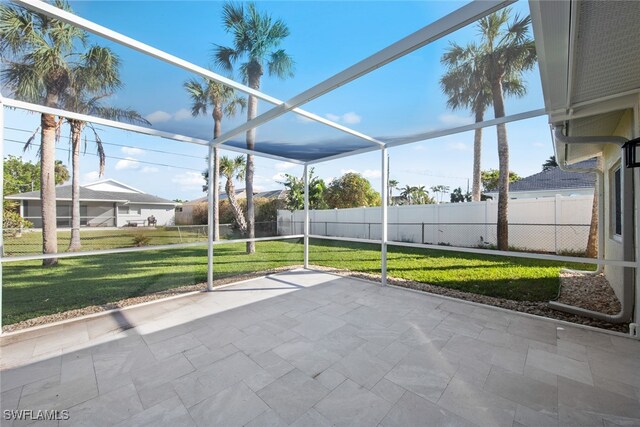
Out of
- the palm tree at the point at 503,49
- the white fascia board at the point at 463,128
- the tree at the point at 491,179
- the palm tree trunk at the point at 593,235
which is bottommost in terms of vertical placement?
the palm tree trunk at the point at 593,235

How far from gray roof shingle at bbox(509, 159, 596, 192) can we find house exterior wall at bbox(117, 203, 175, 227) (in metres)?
11.9

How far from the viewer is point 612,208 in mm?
3902

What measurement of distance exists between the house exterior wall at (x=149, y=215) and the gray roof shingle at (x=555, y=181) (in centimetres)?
1191

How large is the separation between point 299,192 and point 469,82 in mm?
9711

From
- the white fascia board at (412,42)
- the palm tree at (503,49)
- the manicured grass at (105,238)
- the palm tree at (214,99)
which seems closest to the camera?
the white fascia board at (412,42)

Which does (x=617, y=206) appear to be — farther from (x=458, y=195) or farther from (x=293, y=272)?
(x=458, y=195)

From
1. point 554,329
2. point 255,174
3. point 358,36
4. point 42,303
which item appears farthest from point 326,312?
point 255,174

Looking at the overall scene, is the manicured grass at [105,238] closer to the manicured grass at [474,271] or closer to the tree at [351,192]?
the manicured grass at [474,271]

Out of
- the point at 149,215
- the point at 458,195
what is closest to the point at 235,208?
the point at 149,215

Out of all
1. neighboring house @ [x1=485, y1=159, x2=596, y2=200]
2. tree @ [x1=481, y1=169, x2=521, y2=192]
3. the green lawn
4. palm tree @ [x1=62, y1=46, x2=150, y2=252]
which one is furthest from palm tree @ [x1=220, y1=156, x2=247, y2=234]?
tree @ [x1=481, y1=169, x2=521, y2=192]

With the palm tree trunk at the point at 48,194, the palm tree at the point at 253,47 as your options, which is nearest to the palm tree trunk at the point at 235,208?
the palm tree trunk at the point at 48,194

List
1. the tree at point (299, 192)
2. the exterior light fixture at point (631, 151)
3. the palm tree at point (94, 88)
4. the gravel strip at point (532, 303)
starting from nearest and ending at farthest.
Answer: the palm tree at point (94, 88)
the exterior light fixture at point (631, 151)
the gravel strip at point (532, 303)
the tree at point (299, 192)

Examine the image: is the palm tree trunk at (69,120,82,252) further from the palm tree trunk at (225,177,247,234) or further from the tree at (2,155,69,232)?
the palm tree trunk at (225,177,247,234)

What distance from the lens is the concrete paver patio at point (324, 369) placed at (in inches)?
58.6
